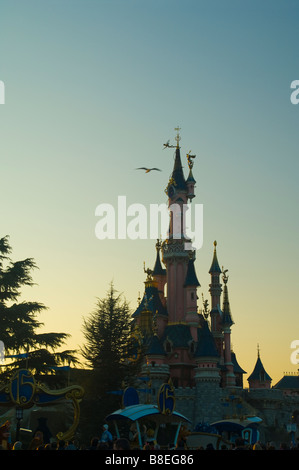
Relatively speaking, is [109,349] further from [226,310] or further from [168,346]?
[226,310]

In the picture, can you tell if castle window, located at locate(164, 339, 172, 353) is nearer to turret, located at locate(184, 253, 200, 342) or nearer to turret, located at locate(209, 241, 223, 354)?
turret, located at locate(184, 253, 200, 342)

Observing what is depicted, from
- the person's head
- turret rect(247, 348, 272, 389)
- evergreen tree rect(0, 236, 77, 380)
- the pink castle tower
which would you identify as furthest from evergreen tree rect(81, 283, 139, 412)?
turret rect(247, 348, 272, 389)

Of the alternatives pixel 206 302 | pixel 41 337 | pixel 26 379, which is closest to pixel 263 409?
pixel 206 302

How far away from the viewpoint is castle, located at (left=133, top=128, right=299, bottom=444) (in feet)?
A: 178

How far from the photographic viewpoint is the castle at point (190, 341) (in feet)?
178

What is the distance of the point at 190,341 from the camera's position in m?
57.3

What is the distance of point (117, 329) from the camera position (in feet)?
120

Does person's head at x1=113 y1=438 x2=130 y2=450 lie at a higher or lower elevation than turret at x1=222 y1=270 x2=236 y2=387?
lower

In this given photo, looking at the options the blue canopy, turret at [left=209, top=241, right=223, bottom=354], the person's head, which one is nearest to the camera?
the person's head

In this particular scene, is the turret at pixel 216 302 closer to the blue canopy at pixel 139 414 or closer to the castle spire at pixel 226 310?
the castle spire at pixel 226 310
